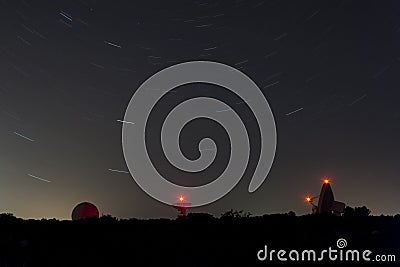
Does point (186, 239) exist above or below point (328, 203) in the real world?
below

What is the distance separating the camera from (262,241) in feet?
75.3

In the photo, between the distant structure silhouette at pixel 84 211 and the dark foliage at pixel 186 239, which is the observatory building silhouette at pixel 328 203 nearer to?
the dark foliage at pixel 186 239

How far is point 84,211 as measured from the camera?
42.8 meters

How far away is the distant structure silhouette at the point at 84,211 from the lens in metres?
42.6

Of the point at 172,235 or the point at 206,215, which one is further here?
the point at 206,215

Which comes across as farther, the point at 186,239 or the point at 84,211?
the point at 84,211

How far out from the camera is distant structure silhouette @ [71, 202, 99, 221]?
42562mm

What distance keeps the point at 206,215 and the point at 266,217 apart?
146 inches

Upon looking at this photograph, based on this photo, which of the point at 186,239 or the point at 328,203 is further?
the point at 328,203

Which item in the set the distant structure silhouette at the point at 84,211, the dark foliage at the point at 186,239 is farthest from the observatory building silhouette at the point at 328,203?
the distant structure silhouette at the point at 84,211

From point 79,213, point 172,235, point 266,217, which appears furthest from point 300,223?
point 79,213

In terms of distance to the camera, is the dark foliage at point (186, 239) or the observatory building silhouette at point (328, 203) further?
the observatory building silhouette at point (328, 203)

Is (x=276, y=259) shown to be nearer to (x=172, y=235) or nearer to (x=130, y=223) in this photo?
(x=172, y=235)

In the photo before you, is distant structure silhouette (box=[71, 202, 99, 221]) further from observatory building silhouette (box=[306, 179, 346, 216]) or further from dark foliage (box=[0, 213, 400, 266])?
observatory building silhouette (box=[306, 179, 346, 216])
